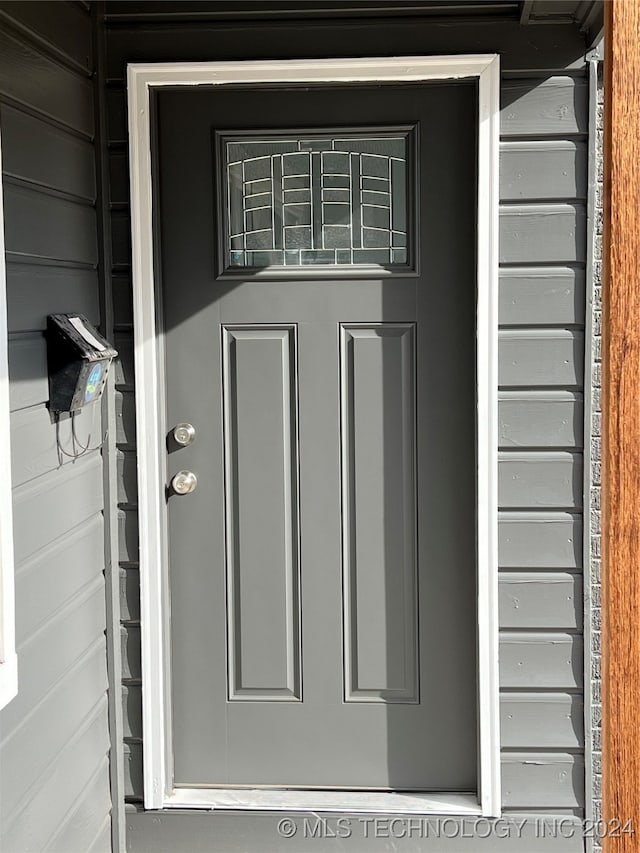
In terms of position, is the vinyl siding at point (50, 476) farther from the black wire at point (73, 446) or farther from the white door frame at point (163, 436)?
the white door frame at point (163, 436)

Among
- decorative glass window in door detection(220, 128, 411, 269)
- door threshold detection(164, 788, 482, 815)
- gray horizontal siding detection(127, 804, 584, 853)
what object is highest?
decorative glass window in door detection(220, 128, 411, 269)

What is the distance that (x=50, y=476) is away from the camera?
2.21 metres

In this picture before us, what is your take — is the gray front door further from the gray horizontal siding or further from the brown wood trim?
the brown wood trim

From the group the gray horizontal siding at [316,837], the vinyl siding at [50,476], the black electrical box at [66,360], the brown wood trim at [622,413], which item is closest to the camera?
the brown wood trim at [622,413]

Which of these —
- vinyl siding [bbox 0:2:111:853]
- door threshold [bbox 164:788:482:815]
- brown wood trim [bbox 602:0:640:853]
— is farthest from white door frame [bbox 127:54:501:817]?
brown wood trim [bbox 602:0:640:853]

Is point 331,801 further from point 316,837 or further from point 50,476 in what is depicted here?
point 50,476

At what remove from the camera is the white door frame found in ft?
8.39

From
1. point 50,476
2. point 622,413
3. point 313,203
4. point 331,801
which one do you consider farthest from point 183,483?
point 622,413

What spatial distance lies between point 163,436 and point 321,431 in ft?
1.51

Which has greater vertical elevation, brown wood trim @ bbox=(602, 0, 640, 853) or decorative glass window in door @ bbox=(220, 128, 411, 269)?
decorative glass window in door @ bbox=(220, 128, 411, 269)

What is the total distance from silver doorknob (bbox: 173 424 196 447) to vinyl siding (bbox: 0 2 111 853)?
9.5 inches

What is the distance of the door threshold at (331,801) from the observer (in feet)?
8.86

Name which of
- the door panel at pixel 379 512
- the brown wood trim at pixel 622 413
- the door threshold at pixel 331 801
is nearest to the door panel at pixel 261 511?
the door panel at pixel 379 512

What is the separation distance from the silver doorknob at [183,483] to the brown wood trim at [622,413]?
1.70 metres
